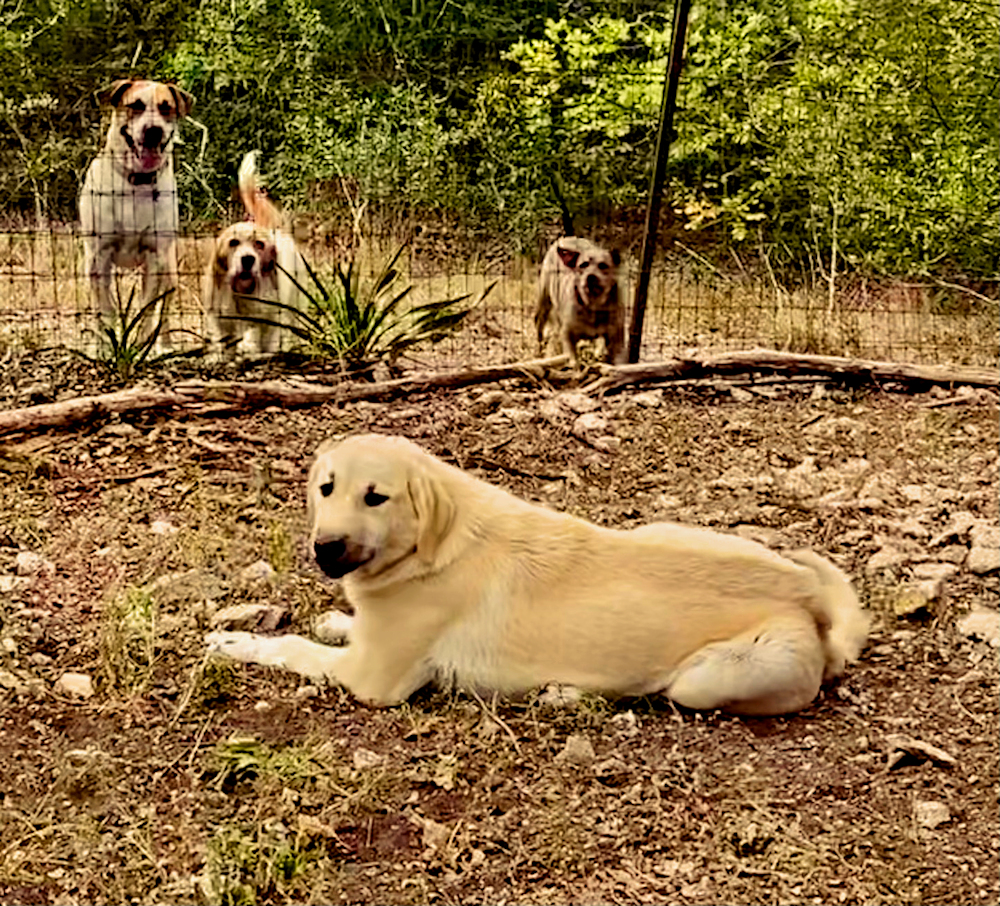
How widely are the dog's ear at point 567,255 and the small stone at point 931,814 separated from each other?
250cm

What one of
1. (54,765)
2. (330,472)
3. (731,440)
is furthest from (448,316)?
(54,765)

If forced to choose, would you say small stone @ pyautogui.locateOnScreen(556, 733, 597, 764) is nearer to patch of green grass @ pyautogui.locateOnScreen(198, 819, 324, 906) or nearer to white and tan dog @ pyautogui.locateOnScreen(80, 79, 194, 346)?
patch of green grass @ pyautogui.locateOnScreen(198, 819, 324, 906)

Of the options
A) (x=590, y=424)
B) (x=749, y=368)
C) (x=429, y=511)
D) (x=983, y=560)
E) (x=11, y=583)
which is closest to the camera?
(x=429, y=511)

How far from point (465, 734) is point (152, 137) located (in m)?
2.48

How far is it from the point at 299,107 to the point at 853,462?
1.76m

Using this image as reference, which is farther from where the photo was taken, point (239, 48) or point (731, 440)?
point (239, 48)

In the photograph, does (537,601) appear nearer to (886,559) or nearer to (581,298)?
(886,559)

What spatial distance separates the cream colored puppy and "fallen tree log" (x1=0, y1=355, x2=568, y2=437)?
117 cm

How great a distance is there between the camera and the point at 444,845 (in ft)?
5.50

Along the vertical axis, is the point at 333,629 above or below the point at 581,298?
below

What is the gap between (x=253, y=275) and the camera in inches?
151

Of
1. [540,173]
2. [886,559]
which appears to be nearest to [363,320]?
[540,173]

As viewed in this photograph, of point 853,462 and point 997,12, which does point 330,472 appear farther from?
point 997,12

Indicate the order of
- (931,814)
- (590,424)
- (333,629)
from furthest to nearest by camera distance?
(590,424) → (333,629) → (931,814)
